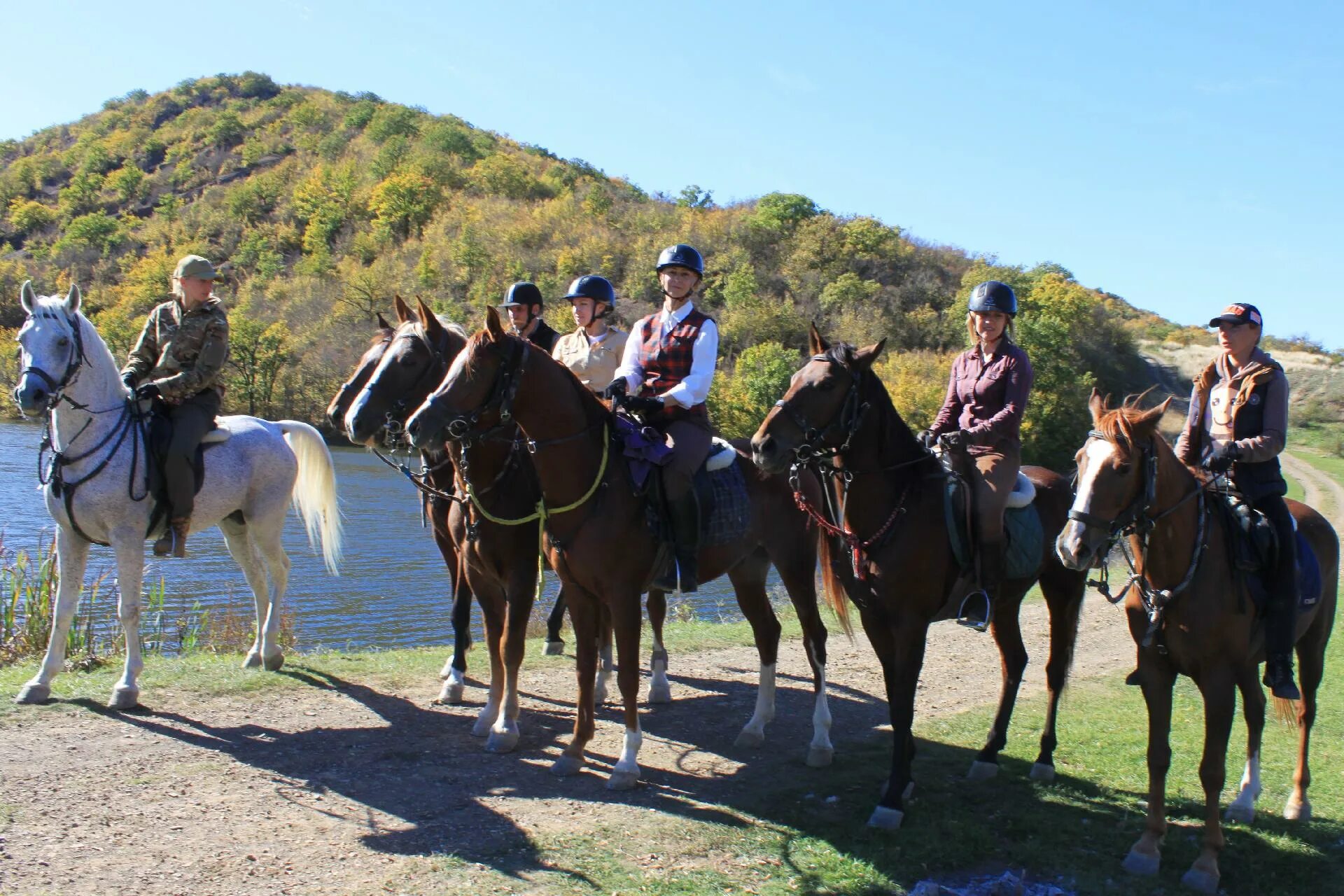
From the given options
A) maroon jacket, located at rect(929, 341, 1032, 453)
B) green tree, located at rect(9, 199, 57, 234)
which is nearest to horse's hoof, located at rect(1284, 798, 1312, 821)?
maroon jacket, located at rect(929, 341, 1032, 453)

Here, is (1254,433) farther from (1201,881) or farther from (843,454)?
(1201,881)

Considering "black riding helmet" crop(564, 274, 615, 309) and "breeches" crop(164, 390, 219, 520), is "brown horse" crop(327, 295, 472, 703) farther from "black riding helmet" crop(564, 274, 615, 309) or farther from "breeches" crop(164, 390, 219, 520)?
"black riding helmet" crop(564, 274, 615, 309)

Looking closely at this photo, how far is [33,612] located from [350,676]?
11.1 ft

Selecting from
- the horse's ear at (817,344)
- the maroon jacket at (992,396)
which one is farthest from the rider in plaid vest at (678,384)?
the maroon jacket at (992,396)

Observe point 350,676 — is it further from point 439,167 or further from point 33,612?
point 439,167

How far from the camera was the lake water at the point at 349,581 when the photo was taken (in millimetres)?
12148

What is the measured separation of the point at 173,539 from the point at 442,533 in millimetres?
2078

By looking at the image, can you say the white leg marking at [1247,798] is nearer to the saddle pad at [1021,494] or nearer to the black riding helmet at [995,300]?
the saddle pad at [1021,494]

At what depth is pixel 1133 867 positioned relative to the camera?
474 cm

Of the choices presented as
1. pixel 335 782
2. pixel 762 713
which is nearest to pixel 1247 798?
pixel 762 713

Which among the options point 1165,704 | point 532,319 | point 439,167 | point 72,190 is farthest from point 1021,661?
point 72,190

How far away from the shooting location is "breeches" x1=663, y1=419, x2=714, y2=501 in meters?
5.98

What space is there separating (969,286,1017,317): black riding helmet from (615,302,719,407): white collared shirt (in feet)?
5.54

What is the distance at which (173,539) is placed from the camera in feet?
24.1
